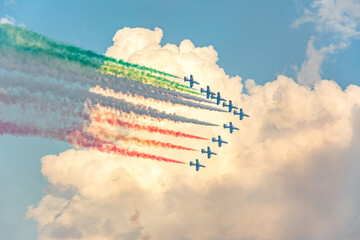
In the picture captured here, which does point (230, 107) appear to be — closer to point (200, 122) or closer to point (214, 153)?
point (214, 153)

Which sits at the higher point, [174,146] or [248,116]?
[248,116]

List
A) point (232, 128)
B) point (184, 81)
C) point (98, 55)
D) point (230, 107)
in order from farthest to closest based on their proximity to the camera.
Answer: point (232, 128) → point (230, 107) → point (184, 81) → point (98, 55)

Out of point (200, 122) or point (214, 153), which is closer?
point (200, 122)

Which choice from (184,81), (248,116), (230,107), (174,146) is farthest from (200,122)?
(248,116)

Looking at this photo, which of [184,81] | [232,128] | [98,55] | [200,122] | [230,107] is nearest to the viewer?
[98,55]

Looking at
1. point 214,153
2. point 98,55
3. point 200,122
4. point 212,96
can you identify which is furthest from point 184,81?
point 98,55

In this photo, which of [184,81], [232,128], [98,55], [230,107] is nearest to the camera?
[98,55]

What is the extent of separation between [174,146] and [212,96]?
2015cm

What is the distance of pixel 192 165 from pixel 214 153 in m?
6.04

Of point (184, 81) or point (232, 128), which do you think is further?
point (232, 128)

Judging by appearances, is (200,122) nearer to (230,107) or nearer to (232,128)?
(230,107)

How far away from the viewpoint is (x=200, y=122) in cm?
7400

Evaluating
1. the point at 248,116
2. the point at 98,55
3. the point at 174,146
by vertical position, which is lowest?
the point at 174,146

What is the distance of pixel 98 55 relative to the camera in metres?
54.1
